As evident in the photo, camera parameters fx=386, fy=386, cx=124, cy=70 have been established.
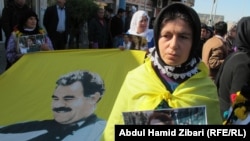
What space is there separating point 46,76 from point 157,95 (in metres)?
2.89

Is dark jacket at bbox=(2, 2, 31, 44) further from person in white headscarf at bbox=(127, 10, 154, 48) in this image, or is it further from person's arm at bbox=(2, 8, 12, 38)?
person in white headscarf at bbox=(127, 10, 154, 48)

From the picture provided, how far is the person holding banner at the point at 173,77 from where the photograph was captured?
6.10 feet

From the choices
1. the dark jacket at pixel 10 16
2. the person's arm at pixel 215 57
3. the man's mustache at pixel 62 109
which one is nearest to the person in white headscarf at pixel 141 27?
the person's arm at pixel 215 57

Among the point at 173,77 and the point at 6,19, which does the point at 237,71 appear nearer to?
the point at 173,77

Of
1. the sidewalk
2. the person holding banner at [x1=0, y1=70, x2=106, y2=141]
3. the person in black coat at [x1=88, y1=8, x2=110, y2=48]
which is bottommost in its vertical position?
the sidewalk

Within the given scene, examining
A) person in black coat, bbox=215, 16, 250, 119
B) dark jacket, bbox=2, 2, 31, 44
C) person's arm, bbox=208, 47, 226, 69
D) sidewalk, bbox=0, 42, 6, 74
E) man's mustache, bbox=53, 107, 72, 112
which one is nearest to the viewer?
person in black coat, bbox=215, 16, 250, 119

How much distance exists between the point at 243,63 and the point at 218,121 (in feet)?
3.25

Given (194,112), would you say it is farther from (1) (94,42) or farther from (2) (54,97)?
(1) (94,42)

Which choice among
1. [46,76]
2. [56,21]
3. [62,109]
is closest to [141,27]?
[46,76]

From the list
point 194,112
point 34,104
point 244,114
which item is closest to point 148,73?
point 194,112

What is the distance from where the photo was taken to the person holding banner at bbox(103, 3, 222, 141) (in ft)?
6.10

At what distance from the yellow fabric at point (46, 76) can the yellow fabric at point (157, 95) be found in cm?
210

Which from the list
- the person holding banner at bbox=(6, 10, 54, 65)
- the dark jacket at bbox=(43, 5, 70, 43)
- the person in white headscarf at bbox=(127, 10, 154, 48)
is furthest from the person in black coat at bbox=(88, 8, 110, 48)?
the person holding banner at bbox=(6, 10, 54, 65)

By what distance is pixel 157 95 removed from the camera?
73.4 inches
